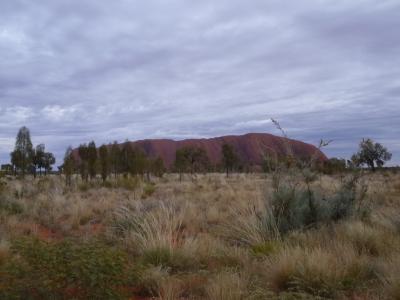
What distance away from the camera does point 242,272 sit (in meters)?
6.34

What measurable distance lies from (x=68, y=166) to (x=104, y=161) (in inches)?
197

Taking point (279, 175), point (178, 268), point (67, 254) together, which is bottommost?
point (178, 268)

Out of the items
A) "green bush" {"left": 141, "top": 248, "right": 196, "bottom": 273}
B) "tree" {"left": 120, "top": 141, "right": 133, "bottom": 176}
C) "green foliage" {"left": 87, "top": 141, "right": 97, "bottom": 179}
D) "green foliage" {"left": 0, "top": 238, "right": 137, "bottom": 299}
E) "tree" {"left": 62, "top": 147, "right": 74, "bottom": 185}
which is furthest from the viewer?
"tree" {"left": 120, "top": 141, "right": 133, "bottom": 176}

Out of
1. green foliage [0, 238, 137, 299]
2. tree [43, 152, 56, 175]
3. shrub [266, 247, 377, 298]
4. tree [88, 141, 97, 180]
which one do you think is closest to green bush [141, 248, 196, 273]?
shrub [266, 247, 377, 298]

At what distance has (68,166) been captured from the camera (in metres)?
33.8

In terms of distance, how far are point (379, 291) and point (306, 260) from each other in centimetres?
115

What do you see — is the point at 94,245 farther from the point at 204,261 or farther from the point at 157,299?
the point at 204,261

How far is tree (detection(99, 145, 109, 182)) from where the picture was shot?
37.1 m

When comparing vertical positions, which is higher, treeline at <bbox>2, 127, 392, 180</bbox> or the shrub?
treeline at <bbox>2, 127, 392, 180</bbox>

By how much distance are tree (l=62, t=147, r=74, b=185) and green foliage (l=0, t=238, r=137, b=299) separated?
91.4ft

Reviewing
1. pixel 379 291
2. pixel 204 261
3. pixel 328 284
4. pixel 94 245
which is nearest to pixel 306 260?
pixel 328 284

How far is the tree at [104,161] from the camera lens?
37.1m

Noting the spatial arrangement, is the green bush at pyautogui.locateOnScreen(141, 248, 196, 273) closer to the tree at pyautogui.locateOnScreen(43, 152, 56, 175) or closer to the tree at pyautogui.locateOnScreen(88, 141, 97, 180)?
the tree at pyautogui.locateOnScreen(88, 141, 97, 180)

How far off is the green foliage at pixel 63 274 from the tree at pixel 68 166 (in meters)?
27.9
